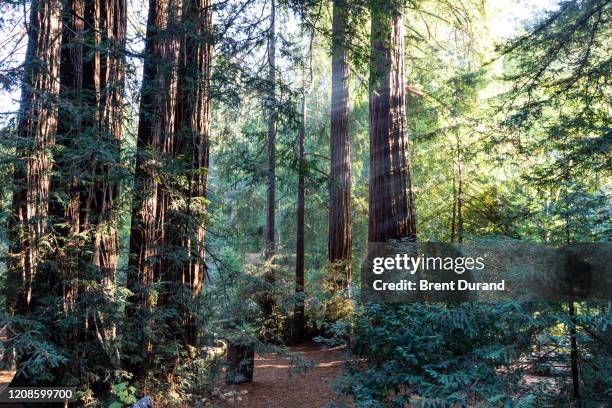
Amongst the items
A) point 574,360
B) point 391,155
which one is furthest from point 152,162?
point 574,360

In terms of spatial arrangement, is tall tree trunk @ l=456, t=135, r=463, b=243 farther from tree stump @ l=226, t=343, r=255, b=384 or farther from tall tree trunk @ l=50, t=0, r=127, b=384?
tall tree trunk @ l=50, t=0, r=127, b=384

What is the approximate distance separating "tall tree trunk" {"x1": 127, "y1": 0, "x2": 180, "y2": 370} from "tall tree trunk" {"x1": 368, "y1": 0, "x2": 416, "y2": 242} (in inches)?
116

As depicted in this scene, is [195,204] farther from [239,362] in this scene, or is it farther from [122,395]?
[239,362]

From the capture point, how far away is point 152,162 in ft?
15.6

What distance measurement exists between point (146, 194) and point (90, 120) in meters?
0.96

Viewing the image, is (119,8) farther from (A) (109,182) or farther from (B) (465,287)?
(B) (465,287)

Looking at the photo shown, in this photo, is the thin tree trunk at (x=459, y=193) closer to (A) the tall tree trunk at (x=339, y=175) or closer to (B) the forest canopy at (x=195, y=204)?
(B) the forest canopy at (x=195, y=204)

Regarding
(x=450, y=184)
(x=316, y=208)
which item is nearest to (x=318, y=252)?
(x=316, y=208)

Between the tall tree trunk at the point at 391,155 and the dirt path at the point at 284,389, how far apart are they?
2051 millimetres

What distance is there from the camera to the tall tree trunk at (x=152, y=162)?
189 inches

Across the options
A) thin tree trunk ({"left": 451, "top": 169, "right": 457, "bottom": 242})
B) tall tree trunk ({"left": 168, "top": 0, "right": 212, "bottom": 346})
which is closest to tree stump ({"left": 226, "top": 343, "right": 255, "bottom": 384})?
tall tree trunk ({"left": 168, "top": 0, "right": 212, "bottom": 346})

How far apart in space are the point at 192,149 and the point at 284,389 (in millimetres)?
4377

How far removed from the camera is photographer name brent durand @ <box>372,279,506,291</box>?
160 inches

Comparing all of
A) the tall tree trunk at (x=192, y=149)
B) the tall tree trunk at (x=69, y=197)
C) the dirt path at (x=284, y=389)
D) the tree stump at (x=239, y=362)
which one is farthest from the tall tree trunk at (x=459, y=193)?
the tall tree trunk at (x=69, y=197)
